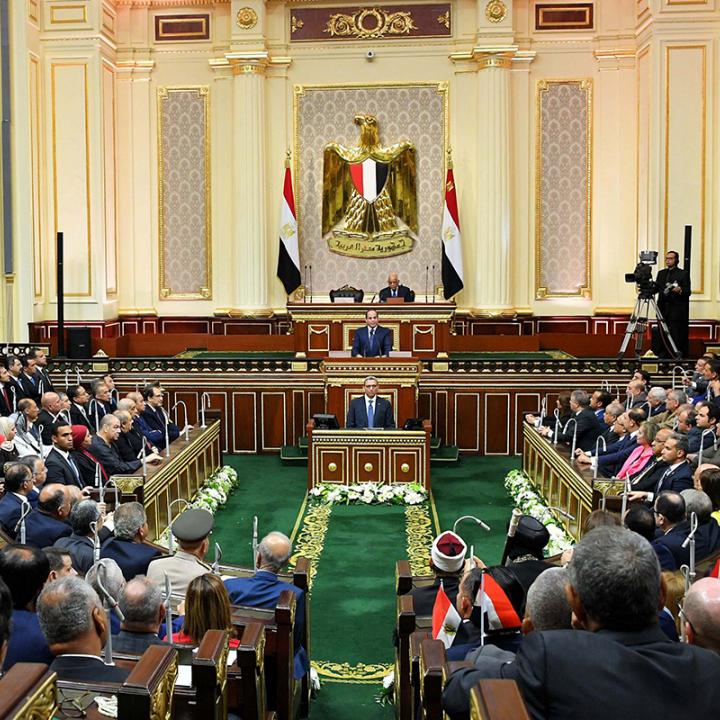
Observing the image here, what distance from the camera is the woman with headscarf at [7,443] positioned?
7906mm

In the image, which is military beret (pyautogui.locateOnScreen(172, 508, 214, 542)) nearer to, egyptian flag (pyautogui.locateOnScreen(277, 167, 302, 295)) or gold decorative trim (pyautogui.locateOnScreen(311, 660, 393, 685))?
gold decorative trim (pyautogui.locateOnScreen(311, 660, 393, 685))

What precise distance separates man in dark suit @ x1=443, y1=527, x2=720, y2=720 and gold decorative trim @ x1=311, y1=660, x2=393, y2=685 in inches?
147

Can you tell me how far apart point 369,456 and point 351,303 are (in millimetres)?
3741

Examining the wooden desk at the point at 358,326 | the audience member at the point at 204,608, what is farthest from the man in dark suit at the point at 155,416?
the audience member at the point at 204,608

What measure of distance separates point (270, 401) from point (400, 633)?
840 centimetres

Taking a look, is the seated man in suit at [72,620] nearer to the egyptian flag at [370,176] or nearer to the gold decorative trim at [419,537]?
the gold decorative trim at [419,537]

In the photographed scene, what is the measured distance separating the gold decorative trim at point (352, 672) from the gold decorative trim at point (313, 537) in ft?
5.03

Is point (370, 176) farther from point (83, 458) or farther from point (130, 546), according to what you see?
point (130, 546)

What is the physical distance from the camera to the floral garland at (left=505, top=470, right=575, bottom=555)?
8.44 meters

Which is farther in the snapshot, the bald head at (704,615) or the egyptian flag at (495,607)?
the egyptian flag at (495,607)

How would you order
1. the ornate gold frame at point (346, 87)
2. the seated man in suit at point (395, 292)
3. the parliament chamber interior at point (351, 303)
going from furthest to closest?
the ornate gold frame at point (346, 87) → the seated man in suit at point (395, 292) → the parliament chamber interior at point (351, 303)

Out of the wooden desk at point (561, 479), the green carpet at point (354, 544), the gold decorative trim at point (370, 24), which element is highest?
the gold decorative trim at point (370, 24)

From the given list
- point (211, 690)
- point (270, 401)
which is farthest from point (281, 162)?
point (211, 690)

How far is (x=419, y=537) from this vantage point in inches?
358
